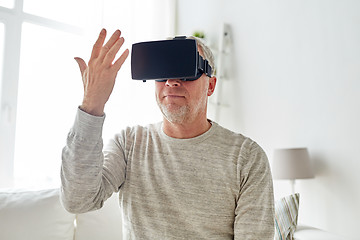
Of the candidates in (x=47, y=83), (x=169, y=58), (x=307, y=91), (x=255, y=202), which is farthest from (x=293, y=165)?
(x=47, y=83)

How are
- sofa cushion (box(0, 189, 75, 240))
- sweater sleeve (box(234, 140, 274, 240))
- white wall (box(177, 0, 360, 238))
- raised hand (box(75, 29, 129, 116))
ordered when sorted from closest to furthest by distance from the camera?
raised hand (box(75, 29, 129, 116)) → sweater sleeve (box(234, 140, 274, 240)) → sofa cushion (box(0, 189, 75, 240)) → white wall (box(177, 0, 360, 238))

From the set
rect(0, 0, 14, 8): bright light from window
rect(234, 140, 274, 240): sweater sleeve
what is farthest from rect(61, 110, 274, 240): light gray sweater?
rect(0, 0, 14, 8): bright light from window

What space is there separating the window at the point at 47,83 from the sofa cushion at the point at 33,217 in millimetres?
562

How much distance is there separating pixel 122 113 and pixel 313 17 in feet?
4.98

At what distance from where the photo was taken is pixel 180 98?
108 centimetres

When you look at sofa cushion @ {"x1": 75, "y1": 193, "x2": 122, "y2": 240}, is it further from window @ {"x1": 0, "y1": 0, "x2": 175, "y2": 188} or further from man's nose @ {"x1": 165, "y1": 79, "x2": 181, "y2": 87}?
man's nose @ {"x1": 165, "y1": 79, "x2": 181, "y2": 87}

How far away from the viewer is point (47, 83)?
2469 millimetres

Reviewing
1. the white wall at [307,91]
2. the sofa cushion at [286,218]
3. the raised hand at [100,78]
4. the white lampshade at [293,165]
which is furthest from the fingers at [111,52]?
the white wall at [307,91]

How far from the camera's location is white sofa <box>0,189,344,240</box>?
147 cm

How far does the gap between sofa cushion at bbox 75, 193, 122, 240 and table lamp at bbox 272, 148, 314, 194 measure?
980mm

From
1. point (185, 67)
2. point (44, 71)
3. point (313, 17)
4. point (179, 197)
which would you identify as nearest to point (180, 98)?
point (185, 67)

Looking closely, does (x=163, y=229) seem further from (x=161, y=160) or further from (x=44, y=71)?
(x=44, y=71)

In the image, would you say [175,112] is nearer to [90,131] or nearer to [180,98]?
[180,98]

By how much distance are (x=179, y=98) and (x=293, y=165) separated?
1.21 m
